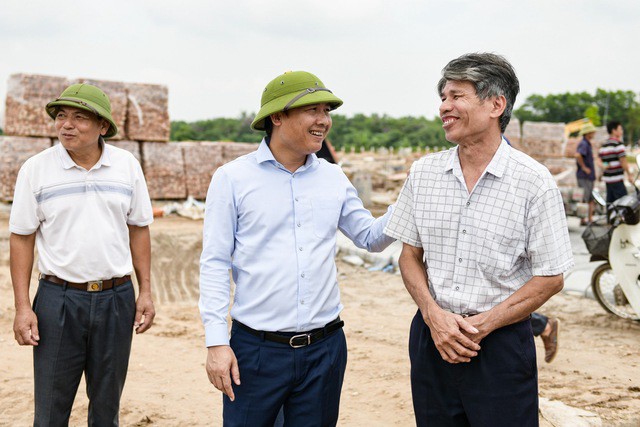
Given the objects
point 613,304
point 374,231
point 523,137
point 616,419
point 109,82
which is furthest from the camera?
point 523,137

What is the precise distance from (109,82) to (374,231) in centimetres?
1014

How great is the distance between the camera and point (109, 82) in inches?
468

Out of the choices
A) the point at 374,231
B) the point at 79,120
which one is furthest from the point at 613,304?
the point at 79,120

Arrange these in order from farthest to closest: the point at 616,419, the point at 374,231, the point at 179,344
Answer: the point at 179,344 → the point at 616,419 → the point at 374,231

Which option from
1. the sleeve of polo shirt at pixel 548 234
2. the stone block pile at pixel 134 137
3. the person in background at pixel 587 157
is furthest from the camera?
the person in background at pixel 587 157

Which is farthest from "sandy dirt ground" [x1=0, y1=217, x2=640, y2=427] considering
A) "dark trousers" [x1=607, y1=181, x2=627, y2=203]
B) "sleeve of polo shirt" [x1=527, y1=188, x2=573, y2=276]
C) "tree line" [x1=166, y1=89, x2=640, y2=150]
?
"tree line" [x1=166, y1=89, x2=640, y2=150]

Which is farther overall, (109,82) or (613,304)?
(109,82)

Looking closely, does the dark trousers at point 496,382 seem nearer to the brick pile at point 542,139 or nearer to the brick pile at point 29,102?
the brick pile at point 29,102

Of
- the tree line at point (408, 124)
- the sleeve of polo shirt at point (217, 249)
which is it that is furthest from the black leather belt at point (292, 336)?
the tree line at point (408, 124)

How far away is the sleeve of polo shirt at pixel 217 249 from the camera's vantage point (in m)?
2.55

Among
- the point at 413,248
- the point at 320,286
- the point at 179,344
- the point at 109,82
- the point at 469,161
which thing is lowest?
the point at 179,344

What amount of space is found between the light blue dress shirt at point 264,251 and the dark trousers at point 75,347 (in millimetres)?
740

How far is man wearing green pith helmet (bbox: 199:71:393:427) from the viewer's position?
2.54 metres

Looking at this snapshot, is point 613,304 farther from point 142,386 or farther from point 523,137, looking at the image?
point 523,137
